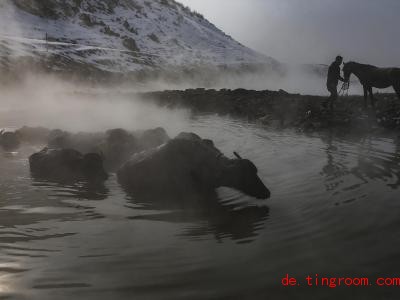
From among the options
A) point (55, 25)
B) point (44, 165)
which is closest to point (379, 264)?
point (44, 165)

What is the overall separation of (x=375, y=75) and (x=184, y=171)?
40.0ft

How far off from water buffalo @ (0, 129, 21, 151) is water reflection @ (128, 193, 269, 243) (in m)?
7.26

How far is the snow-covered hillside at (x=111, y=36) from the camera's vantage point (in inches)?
2515

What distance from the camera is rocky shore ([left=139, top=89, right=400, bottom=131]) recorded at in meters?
16.3

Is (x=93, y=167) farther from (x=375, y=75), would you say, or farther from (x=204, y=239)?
(x=375, y=75)

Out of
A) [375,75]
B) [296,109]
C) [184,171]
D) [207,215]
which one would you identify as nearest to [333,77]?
[375,75]

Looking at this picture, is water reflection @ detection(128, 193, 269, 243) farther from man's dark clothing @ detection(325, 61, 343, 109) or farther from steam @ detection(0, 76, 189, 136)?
man's dark clothing @ detection(325, 61, 343, 109)

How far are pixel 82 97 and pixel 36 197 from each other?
2836cm

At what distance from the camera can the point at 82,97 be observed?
3506 cm

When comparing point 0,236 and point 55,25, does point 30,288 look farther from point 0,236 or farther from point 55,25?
point 55,25

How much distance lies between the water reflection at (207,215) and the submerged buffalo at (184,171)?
334 millimetres

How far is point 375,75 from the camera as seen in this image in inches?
690

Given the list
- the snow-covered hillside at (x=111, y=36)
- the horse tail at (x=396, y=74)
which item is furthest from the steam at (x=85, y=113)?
the snow-covered hillside at (x=111, y=36)

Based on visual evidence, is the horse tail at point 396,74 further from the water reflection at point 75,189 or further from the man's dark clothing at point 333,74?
the water reflection at point 75,189
